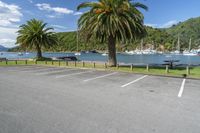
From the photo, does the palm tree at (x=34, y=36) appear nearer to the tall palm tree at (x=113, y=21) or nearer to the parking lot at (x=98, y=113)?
the tall palm tree at (x=113, y=21)

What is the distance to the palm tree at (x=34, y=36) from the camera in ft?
141

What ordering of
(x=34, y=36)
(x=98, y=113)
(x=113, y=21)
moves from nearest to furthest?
(x=98, y=113) → (x=113, y=21) → (x=34, y=36)

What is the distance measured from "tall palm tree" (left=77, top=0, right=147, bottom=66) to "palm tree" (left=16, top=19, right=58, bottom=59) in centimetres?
1945

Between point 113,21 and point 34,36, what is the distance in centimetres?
2463

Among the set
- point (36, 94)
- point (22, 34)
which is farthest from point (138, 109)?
point (22, 34)

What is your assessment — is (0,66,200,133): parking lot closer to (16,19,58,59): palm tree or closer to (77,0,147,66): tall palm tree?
(77,0,147,66): tall palm tree

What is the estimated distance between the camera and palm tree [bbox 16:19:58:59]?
141 ft

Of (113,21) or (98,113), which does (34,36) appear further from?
(98,113)

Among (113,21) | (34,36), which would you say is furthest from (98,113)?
(34,36)

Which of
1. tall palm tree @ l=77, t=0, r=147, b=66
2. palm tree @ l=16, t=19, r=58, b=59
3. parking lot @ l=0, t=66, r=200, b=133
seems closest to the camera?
parking lot @ l=0, t=66, r=200, b=133

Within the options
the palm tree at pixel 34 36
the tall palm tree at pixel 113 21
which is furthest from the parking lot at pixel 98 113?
the palm tree at pixel 34 36

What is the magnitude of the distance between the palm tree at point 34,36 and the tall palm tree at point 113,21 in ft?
63.8

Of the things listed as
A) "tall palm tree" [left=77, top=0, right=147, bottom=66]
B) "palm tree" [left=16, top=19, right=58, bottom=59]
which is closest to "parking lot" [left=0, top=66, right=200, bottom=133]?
"tall palm tree" [left=77, top=0, right=147, bottom=66]

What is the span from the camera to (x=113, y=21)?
78.0 ft
